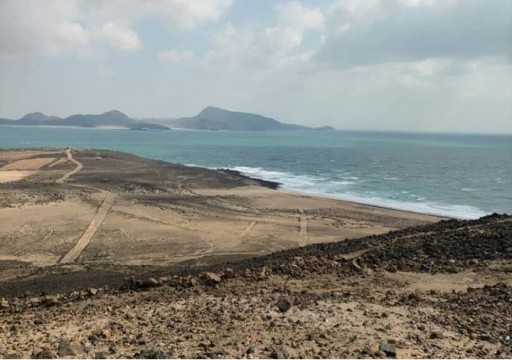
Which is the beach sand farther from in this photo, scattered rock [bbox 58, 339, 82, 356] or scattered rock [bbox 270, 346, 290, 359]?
scattered rock [bbox 270, 346, 290, 359]

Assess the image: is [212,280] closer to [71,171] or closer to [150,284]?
[150,284]

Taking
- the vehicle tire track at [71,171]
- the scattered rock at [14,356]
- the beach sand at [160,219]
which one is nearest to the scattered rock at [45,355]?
the scattered rock at [14,356]

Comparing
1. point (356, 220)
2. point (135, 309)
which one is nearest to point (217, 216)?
point (356, 220)

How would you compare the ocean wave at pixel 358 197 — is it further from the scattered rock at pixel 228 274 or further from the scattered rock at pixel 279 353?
the scattered rock at pixel 279 353

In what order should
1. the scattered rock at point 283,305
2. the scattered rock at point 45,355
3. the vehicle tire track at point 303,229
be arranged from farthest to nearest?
the vehicle tire track at point 303,229, the scattered rock at point 283,305, the scattered rock at point 45,355

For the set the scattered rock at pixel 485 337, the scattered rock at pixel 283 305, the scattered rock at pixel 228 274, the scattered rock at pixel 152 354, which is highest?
the scattered rock at pixel 485 337

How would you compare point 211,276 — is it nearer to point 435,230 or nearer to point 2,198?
point 435,230
